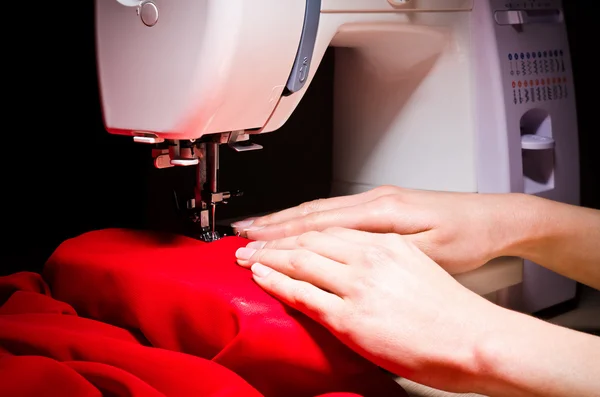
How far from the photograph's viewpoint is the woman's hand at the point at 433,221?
83 cm

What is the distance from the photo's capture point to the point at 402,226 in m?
0.83

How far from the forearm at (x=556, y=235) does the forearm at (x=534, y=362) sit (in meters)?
0.25

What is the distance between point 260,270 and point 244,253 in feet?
0.18

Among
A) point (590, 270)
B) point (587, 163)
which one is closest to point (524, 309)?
point (590, 270)

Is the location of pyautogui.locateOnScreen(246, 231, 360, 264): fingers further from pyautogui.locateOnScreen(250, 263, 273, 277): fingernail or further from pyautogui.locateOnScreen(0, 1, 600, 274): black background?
pyautogui.locateOnScreen(0, 1, 600, 274): black background

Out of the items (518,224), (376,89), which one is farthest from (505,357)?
(376,89)

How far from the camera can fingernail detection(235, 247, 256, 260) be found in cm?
79

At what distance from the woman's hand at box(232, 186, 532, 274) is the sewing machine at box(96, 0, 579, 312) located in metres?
0.11

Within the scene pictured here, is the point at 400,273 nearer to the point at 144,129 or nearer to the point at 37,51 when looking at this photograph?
the point at 144,129

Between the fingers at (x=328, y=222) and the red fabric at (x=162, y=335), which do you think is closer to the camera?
the red fabric at (x=162, y=335)

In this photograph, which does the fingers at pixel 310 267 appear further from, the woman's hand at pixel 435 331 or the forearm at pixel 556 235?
the forearm at pixel 556 235

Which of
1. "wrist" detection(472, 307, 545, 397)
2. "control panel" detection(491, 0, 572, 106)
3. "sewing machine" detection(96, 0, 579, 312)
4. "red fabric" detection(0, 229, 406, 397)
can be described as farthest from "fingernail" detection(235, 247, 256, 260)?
"control panel" detection(491, 0, 572, 106)

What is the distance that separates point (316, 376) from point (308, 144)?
31.5 inches

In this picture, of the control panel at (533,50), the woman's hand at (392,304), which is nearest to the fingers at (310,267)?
the woman's hand at (392,304)
